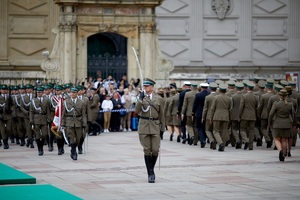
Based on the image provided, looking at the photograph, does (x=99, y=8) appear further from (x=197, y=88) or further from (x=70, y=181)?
(x=70, y=181)

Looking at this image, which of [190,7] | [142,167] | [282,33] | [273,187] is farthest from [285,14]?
[273,187]

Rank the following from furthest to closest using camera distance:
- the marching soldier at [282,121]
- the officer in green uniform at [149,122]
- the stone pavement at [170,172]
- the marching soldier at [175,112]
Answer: the marching soldier at [175,112], the marching soldier at [282,121], the officer in green uniform at [149,122], the stone pavement at [170,172]

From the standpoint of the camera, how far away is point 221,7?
1917 inches

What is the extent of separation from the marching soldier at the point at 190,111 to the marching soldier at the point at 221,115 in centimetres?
235

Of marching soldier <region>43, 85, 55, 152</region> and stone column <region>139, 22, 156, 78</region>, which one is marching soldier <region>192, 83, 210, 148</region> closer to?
marching soldier <region>43, 85, 55, 152</region>

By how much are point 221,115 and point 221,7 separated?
2384 cm

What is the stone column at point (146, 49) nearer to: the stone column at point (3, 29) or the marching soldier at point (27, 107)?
the marching soldier at point (27, 107)

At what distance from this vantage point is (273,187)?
17062 mm

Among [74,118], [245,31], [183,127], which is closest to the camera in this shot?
[74,118]

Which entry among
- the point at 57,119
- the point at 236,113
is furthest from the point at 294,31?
the point at 57,119

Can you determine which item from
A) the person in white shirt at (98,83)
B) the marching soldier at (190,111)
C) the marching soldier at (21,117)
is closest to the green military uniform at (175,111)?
the marching soldier at (190,111)

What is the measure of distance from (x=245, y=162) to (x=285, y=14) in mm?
29380

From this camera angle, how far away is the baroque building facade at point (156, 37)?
115ft

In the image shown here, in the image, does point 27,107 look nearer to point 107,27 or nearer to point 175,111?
point 175,111
